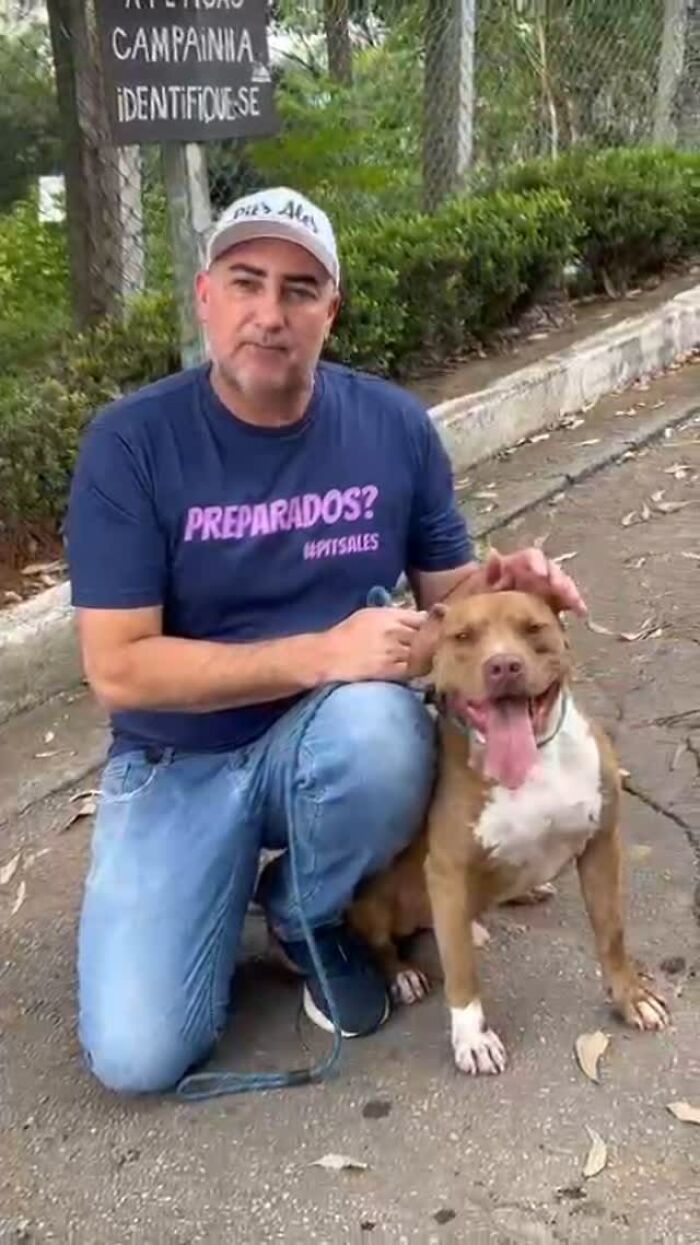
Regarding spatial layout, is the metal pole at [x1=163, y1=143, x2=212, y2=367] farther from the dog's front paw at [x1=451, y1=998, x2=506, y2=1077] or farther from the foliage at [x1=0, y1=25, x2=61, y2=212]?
the dog's front paw at [x1=451, y1=998, x2=506, y2=1077]

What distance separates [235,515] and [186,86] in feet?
7.55

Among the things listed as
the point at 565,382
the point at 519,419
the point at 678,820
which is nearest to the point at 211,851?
the point at 678,820

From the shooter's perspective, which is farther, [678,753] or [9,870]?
[678,753]

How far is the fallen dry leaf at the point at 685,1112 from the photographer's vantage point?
2.82 meters

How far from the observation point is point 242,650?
297 cm

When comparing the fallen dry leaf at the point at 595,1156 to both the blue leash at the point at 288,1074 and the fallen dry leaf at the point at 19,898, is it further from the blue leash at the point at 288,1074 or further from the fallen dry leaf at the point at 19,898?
the fallen dry leaf at the point at 19,898

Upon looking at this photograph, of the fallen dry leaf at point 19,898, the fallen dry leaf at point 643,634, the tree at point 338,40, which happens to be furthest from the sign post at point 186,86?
the tree at point 338,40

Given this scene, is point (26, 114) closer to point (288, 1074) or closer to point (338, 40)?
point (338, 40)

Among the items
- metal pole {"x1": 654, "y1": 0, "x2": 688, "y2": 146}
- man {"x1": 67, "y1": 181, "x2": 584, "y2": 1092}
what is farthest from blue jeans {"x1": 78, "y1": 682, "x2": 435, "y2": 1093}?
metal pole {"x1": 654, "y1": 0, "x2": 688, "y2": 146}

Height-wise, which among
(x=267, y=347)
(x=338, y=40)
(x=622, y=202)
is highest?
(x=267, y=347)

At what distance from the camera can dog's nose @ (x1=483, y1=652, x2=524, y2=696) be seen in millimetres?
2670

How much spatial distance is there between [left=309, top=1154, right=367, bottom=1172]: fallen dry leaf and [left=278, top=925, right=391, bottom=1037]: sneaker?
14.0 inches

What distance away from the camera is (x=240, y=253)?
306 centimetres

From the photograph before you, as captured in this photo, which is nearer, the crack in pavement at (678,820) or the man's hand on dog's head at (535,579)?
the man's hand on dog's head at (535,579)
